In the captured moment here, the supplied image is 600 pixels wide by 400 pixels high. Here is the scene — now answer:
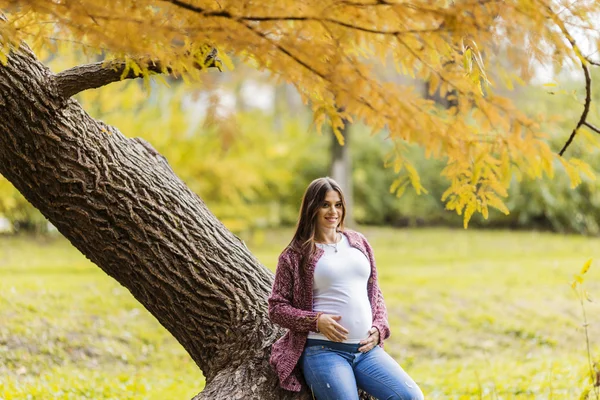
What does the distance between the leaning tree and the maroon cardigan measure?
12 cm

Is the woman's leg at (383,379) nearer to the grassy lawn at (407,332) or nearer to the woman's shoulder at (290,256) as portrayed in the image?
the woman's shoulder at (290,256)

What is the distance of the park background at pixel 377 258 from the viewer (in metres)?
5.51

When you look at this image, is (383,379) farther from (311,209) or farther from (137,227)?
(137,227)

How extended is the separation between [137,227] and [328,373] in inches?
47.0

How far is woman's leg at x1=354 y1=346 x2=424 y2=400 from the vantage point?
323cm

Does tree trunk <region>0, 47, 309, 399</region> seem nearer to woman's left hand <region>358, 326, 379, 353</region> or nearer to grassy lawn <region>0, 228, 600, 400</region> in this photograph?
woman's left hand <region>358, 326, 379, 353</region>

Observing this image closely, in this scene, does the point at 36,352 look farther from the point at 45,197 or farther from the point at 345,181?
the point at 345,181

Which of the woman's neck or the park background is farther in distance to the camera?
the park background

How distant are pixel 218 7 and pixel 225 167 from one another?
10.3 metres

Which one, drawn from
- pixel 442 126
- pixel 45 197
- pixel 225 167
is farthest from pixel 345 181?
pixel 442 126

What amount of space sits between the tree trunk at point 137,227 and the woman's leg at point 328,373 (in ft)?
0.62

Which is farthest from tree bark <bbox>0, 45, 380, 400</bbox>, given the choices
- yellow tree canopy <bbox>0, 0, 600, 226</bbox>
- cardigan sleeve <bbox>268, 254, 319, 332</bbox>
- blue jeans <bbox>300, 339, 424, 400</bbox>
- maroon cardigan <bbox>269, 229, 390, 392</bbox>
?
yellow tree canopy <bbox>0, 0, 600, 226</bbox>

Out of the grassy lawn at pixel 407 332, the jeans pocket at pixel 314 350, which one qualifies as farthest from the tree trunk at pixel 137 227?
the grassy lawn at pixel 407 332

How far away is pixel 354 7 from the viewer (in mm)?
2256
